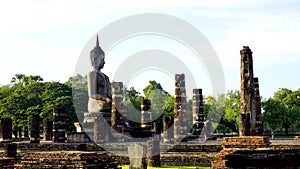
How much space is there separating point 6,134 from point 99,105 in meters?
5.50

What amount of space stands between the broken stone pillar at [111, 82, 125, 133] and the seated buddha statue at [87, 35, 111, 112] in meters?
1.33

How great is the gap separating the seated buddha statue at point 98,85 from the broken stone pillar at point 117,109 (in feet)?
4.35

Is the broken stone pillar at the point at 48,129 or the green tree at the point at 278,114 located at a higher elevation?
the green tree at the point at 278,114

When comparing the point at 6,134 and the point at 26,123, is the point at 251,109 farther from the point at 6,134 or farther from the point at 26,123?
the point at 26,123

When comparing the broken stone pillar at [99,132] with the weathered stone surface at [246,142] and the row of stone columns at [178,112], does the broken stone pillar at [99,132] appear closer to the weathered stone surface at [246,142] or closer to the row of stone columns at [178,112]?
the row of stone columns at [178,112]

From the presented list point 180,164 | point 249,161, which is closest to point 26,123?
point 180,164

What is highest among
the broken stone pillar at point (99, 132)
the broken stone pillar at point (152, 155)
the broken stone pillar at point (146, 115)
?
the broken stone pillar at point (146, 115)

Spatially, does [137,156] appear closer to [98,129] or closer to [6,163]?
[6,163]

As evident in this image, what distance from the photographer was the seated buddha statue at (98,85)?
92.9ft

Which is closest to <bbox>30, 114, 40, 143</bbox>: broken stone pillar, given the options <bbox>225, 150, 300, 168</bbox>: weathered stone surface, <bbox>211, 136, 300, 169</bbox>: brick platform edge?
<bbox>211, 136, 300, 169</bbox>: brick platform edge

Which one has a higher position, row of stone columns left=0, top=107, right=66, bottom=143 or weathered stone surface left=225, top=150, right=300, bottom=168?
row of stone columns left=0, top=107, right=66, bottom=143

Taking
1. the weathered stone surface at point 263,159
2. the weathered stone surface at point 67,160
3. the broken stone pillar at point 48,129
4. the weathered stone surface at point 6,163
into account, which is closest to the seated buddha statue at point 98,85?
the broken stone pillar at point 48,129

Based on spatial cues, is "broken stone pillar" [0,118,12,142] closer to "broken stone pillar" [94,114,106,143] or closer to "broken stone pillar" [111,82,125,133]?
"broken stone pillar" [111,82,125,133]

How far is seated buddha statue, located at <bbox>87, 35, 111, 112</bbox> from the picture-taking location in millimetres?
28309
